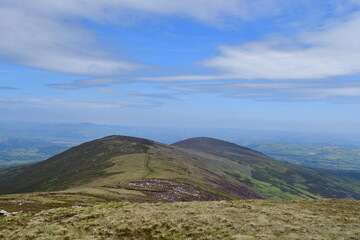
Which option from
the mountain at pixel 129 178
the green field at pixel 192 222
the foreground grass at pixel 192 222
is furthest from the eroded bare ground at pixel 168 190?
the foreground grass at pixel 192 222

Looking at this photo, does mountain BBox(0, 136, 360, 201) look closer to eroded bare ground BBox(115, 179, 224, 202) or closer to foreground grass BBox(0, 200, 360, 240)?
eroded bare ground BBox(115, 179, 224, 202)

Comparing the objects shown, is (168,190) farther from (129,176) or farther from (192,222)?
(192,222)

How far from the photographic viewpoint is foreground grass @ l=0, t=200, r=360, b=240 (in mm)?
28812

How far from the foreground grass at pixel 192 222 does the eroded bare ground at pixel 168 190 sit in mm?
35636

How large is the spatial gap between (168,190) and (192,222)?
5277cm

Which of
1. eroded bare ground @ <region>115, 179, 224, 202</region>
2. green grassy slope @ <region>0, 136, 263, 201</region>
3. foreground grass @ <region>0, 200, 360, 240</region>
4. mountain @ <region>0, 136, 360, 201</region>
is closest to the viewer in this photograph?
foreground grass @ <region>0, 200, 360, 240</region>

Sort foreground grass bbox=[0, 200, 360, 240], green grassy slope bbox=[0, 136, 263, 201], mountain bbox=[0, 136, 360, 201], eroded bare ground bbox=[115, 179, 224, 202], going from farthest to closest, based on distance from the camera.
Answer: green grassy slope bbox=[0, 136, 263, 201]
mountain bbox=[0, 136, 360, 201]
eroded bare ground bbox=[115, 179, 224, 202]
foreground grass bbox=[0, 200, 360, 240]

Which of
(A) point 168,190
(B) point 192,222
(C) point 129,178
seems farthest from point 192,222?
(C) point 129,178

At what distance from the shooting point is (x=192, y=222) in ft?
106

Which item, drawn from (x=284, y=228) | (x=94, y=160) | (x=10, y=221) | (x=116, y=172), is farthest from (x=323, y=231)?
(x=94, y=160)

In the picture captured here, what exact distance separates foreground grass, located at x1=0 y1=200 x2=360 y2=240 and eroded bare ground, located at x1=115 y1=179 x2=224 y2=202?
35.6 meters

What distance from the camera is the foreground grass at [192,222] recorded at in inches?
1134

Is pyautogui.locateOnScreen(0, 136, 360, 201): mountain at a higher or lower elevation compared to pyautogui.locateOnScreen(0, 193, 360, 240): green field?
lower

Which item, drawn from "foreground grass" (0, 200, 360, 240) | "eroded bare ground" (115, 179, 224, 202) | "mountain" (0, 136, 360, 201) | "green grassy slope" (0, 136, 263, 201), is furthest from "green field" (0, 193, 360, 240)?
"eroded bare ground" (115, 179, 224, 202)
